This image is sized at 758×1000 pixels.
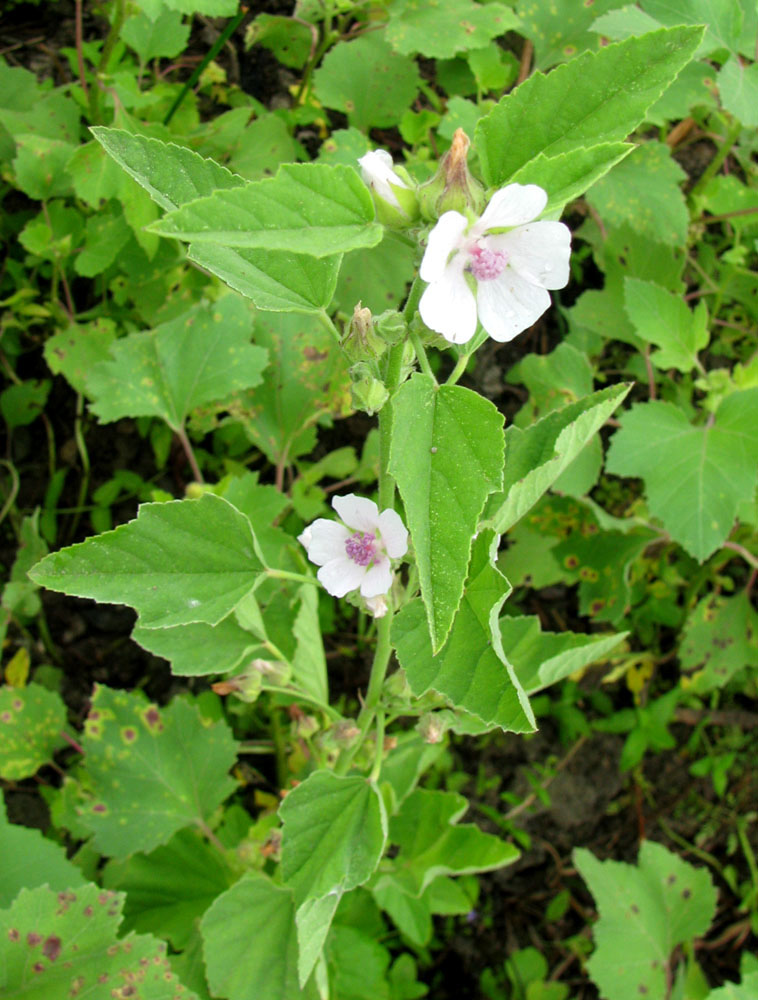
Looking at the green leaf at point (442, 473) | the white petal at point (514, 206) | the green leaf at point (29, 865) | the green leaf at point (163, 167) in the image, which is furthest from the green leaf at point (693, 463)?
the green leaf at point (29, 865)

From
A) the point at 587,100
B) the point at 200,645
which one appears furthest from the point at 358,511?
the point at 587,100

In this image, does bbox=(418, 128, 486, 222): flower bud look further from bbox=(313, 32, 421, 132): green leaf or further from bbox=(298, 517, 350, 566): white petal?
bbox=(313, 32, 421, 132): green leaf

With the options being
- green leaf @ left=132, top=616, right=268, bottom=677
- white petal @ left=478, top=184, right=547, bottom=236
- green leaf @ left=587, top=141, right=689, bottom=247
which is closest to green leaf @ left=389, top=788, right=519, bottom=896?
green leaf @ left=132, top=616, right=268, bottom=677

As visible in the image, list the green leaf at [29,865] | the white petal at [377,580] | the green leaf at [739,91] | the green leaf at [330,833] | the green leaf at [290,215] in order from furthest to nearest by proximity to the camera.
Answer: the green leaf at [739,91]
the green leaf at [29,865]
the green leaf at [330,833]
the white petal at [377,580]
the green leaf at [290,215]

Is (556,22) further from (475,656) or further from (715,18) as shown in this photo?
(475,656)

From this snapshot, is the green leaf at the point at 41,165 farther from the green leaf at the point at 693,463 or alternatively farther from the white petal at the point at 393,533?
the green leaf at the point at 693,463
